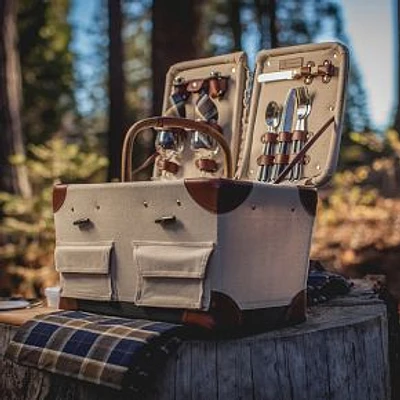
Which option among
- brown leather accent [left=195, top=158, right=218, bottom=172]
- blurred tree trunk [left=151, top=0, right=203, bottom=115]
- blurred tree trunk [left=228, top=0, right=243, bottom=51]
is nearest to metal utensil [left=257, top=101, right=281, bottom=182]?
brown leather accent [left=195, top=158, right=218, bottom=172]

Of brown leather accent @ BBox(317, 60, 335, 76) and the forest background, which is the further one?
the forest background

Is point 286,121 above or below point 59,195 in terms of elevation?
above

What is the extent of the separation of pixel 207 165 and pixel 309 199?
0.71 meters

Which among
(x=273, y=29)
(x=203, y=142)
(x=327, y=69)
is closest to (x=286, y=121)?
(x=327, y=69)

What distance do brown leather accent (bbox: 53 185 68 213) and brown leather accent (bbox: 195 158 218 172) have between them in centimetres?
67

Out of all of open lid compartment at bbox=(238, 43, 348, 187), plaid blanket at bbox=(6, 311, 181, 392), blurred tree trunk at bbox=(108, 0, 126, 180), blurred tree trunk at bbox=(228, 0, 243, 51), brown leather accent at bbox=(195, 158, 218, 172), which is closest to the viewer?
plaid blanket at bbox=(6, 311, 181, 392)

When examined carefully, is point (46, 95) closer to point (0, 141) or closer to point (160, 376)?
point (0, 141)

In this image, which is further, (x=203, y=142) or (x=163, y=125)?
(x=203, y=142)

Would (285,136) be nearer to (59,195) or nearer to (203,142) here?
(203,142)

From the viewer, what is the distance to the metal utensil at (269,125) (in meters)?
2.62

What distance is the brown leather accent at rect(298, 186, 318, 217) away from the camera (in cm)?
212

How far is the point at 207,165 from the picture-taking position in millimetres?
2789

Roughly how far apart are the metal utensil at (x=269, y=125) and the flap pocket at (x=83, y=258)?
71 centimetres

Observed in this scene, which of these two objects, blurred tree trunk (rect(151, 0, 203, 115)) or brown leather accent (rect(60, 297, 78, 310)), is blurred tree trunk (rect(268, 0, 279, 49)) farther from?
brown leather accent (rect(60, 297, 78, 310))
